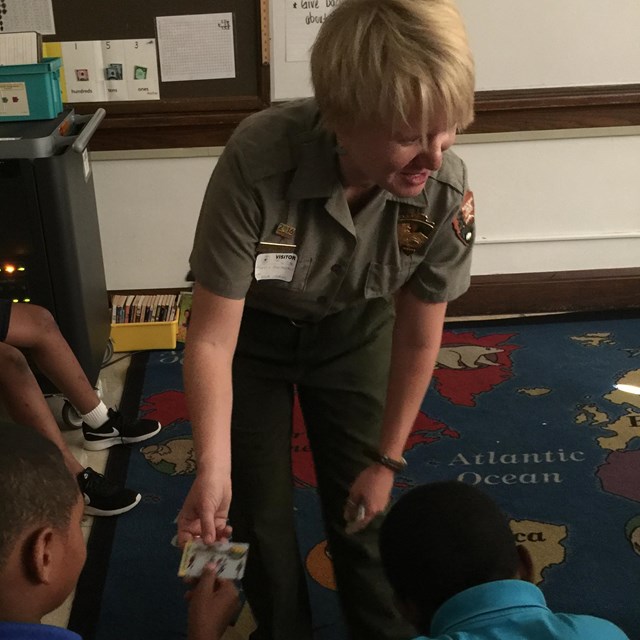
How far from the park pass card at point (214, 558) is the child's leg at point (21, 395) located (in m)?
0.93

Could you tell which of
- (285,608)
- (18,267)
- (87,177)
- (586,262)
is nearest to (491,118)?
(586,262)

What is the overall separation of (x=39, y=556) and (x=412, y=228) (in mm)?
714

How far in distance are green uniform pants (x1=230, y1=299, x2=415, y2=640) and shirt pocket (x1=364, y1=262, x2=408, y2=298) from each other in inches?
2.8

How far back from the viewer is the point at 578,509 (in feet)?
6.68

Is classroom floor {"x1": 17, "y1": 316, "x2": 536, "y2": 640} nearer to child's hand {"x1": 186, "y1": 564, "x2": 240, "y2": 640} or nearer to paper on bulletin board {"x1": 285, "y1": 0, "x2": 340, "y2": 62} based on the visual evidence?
child's hand {"x1": 186, "y1": 564, "x2": 240, "y2": 640}

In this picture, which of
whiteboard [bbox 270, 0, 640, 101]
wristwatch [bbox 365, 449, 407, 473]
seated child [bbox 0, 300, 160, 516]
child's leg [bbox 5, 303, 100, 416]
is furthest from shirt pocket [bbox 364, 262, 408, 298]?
whiteboard [bbox 270, 0, 640, 101]

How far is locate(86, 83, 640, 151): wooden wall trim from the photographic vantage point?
2750 millimetres

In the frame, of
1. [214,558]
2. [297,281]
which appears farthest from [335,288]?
[214,558]

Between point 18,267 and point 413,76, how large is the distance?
1552 millimetres

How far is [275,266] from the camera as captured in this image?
4.10 ft

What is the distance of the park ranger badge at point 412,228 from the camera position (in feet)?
4.14

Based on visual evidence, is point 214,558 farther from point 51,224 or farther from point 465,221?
point 51,224

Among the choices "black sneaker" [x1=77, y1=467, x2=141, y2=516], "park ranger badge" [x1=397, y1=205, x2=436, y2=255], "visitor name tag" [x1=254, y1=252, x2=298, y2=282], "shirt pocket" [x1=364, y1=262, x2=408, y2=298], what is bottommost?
"black sneaker" [x1=77, y1=467, x2=141, y2=516]

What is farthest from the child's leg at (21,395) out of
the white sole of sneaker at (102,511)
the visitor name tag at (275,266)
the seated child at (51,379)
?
the visitor name tag at (275,266)
